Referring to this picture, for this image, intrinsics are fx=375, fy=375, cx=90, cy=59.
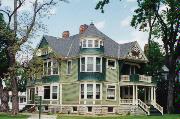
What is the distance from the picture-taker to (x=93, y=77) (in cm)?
Result: 4603

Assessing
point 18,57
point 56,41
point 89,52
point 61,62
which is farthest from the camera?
point 56,41

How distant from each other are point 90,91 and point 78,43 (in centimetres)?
745

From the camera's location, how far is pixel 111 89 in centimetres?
4784

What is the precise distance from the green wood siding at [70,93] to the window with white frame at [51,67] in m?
2.56

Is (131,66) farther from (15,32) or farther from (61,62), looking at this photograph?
(15,32)

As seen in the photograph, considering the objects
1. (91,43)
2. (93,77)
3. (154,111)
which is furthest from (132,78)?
(91,43)

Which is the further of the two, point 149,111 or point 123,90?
point 123,90

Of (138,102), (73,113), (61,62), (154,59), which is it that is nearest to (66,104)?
(73,113)

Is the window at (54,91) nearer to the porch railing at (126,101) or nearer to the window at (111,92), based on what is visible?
the window at (111,92)

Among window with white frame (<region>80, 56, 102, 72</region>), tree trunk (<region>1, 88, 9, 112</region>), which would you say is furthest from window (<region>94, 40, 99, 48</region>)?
tree trunk (<region>1, 88, 9, 112</region>)

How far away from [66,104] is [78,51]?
22.8 feet

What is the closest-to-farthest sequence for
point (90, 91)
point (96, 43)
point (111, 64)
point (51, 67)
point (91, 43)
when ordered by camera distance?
1. point (90, 91)
2. point (91, 43)
3. point (96, 43)
4. point (111, 64)
5. point (51, 67)

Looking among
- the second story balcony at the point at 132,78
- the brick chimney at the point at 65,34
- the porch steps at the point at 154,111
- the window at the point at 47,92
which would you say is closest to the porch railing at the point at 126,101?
the second story balcony at the point at 132,78

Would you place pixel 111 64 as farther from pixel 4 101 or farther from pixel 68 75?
pixel 4 101
